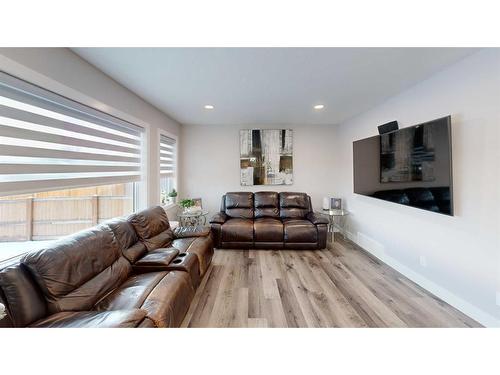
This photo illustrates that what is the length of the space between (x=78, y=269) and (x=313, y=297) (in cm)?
214

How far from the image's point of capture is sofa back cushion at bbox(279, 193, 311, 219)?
395cm

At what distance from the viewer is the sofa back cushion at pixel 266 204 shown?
400cm

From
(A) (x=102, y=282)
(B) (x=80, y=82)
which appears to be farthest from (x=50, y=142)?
(A) (x=102, y=282)

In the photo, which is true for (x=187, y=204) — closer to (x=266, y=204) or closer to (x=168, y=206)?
(x=168, y=206)

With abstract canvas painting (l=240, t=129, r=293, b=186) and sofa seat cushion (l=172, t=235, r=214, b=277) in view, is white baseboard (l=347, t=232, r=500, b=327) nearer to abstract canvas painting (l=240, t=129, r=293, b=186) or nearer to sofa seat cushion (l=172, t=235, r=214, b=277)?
abstract canvas painting (l=240, t=129, r=293, b=186)

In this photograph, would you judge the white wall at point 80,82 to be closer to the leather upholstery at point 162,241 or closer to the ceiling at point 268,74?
the ceiling at point 268,74

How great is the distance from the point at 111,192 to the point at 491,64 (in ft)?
13.6

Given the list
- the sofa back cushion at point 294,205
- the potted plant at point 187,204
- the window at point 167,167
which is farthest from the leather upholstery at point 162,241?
the sofa back cushion at point 294,205

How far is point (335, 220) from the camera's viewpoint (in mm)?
4336

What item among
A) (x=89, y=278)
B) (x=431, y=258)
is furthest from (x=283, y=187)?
(x=89, y=278)

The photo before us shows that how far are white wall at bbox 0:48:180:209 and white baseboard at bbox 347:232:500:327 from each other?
3747mm

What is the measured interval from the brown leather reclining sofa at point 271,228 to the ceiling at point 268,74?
2.01 m

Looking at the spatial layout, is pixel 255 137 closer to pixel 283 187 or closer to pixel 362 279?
pixel 283 187

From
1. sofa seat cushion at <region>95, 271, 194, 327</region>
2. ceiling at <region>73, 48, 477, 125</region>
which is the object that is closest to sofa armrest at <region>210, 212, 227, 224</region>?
sofa seat cushion at <region>95, 271, 194, 327</region>
